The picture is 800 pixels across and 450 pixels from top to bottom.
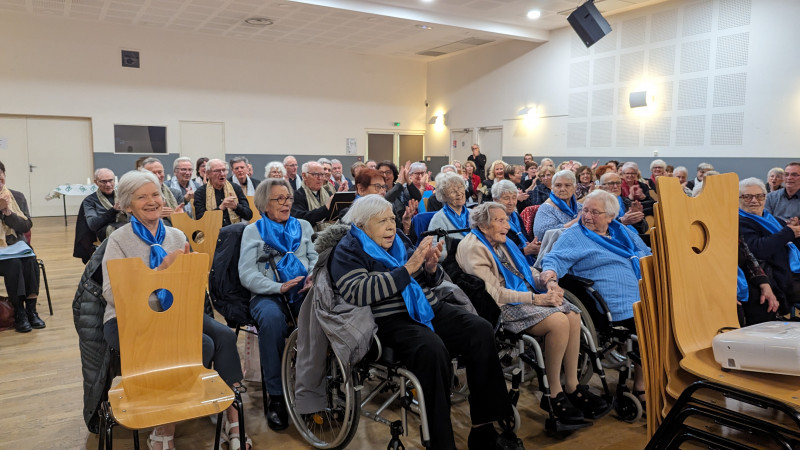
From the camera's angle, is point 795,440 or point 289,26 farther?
point 289,26

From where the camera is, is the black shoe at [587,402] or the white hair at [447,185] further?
the white hair at [447,185]

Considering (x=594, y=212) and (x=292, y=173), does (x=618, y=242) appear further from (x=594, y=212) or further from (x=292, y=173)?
(x=292, y=173)

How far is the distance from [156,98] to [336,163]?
5403mm

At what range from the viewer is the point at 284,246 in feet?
9.62

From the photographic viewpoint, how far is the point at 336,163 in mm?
8000

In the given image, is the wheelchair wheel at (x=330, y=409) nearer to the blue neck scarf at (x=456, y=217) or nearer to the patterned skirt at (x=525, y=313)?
the patterned skirt at (x=525, y=313)

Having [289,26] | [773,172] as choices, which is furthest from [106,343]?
[289,26]

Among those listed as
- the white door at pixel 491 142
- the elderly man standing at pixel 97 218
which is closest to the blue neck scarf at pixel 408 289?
the elderly man standing at pixel 97 218

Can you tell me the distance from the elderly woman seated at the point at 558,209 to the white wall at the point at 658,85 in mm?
5424

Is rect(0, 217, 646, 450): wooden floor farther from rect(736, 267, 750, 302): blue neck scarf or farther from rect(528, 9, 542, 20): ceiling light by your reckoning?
rect(528, 9, 542, 20): ceiling light

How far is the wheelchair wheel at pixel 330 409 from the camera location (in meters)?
2.23

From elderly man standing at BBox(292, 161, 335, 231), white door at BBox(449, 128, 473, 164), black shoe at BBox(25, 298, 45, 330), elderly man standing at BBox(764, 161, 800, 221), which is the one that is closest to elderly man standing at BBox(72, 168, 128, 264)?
black shoe at BBox(25, 298, 45, 330)

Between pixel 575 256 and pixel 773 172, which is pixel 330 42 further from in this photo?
pixel 575 256

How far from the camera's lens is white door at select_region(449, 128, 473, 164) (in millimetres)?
13227
